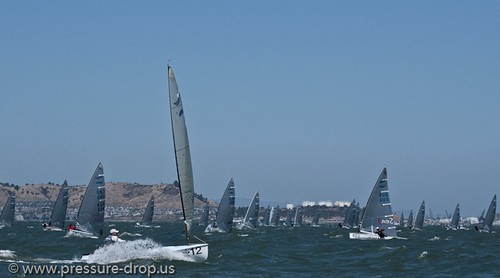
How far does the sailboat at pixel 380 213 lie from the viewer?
77.8m

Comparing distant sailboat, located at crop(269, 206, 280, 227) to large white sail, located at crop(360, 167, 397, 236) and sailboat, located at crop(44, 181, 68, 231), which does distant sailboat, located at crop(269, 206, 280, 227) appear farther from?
large white sail, located at crop(360, 167, 397, 236)

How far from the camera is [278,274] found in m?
43.1

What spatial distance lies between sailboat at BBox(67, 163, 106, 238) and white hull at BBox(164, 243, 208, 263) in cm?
3171

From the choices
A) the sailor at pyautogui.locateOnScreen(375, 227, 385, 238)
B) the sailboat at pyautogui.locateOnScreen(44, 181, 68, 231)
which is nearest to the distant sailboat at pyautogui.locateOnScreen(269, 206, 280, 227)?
the sailboat at pyautogui.locateOnScreen(44, 181, 68, 231)

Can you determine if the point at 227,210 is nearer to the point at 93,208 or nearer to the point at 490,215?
the point at 93,208

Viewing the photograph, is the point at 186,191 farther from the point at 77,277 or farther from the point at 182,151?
the point at 77,277

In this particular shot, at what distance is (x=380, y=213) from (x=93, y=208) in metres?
23.0

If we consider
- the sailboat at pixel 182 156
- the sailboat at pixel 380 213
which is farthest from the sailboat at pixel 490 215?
the sailboat at pixel 182 156

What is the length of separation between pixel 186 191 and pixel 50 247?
21.3 metres

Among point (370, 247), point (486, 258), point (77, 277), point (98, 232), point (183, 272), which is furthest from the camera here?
point (98, 232)

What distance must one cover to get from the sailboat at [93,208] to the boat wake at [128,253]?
28677 millimetres

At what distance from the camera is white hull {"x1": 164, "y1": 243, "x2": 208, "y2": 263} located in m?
43.4

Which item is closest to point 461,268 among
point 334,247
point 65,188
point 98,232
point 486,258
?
point 486,258

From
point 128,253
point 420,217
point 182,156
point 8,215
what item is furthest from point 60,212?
point 420,217
